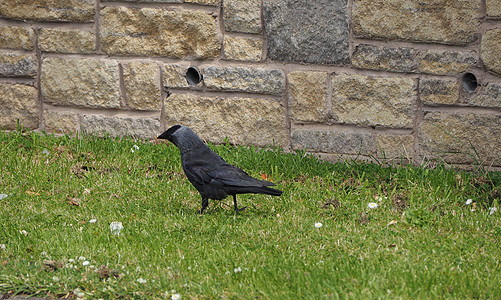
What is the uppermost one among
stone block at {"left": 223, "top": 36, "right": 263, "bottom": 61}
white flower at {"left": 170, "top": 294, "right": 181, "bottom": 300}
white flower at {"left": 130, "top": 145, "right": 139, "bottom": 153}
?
stone block at {"left": 223, "top": 36, "right": 263, "bottom": 61}

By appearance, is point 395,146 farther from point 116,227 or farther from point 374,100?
point 116,227

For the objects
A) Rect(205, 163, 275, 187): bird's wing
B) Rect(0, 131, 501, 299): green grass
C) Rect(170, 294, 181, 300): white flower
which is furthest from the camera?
Rect(205, 163, 275, 187): bird's wing

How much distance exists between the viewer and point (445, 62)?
4594 mm

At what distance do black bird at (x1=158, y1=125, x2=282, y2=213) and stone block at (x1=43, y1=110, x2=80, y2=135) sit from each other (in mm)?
1580

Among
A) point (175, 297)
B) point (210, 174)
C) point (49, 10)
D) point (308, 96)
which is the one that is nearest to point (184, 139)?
point (210, 174)

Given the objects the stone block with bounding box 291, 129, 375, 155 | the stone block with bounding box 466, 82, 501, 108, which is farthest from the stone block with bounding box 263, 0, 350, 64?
the stone block with bounding box 466, 82, 501, 108

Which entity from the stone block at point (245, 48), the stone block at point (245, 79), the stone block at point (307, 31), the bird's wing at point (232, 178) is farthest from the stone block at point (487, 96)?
the bird's wing at point (232, 178)

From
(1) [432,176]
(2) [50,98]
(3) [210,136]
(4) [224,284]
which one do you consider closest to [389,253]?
(4) [224,284]

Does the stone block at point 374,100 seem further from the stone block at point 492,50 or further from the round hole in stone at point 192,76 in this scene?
the round hole in stone at point 192,76

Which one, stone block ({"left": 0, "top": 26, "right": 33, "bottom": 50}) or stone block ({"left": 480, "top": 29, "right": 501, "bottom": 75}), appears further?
stone block ({"left": 0, "top": 26, "right": 33, "bottom": 50})

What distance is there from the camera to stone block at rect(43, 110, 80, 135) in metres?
5.27

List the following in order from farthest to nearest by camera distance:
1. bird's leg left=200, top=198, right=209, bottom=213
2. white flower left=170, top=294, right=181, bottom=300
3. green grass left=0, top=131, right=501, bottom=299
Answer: bird's leg left=200, top=198, right=209, bottom=213
green grass left=0, top=131, right=501, bottom=299
white flower left=170, top=294, right=181, bottom=300

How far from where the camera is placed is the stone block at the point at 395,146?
4762mm

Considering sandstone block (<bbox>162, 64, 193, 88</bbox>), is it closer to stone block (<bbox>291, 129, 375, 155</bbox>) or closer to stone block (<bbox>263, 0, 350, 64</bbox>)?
stone block (<bbox>263, 0, 350, 64</bbox>)
